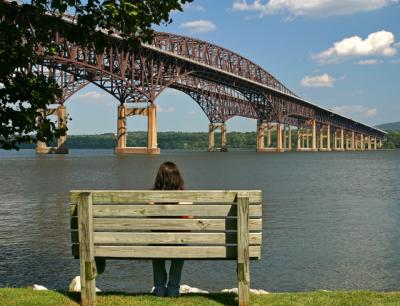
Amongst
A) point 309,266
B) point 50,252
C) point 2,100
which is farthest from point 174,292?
point 50,252

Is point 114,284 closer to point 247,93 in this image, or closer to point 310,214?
point 310,214

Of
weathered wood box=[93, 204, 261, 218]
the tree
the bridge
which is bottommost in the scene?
weathered wood box=[93, 204, 261, 218]

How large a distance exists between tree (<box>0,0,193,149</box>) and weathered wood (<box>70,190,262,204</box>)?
133 cm

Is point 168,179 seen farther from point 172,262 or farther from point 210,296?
point 210,296

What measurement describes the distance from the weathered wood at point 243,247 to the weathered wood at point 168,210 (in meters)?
0.12

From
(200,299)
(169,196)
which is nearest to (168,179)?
(169,196)

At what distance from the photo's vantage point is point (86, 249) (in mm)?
6668

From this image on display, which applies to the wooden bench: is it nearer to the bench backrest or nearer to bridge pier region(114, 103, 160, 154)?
the bench backrest

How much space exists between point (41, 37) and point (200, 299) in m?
3.82

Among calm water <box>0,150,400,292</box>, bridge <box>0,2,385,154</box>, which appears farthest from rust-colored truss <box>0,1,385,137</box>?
calm water <box>0,150,400,292</box>

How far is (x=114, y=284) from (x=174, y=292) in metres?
4.12

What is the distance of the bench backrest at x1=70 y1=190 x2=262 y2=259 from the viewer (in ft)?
21.2

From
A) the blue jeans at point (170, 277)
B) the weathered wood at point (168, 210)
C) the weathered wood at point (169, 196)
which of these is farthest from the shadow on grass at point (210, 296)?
the weathered wood at point (169, 196)

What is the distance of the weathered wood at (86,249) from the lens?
6566 millimetres
